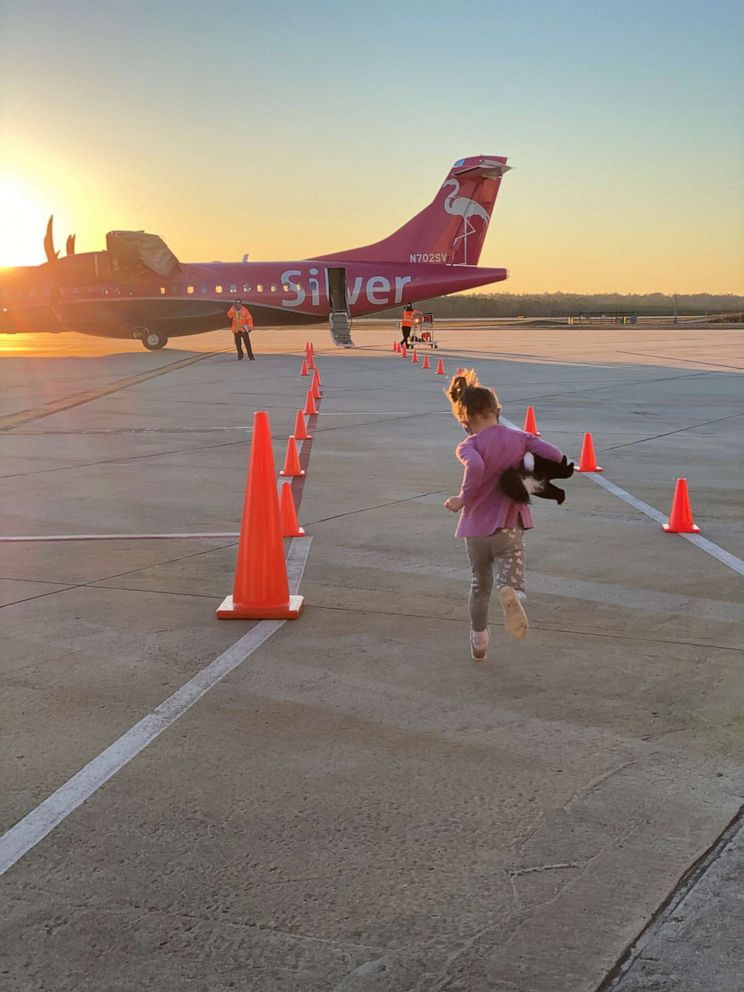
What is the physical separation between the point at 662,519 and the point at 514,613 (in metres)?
4.05

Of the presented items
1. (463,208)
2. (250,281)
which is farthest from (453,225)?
(250,281)

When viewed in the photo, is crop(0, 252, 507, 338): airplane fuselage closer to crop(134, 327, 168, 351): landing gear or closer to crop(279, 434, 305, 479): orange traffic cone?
crop(134, 327, 168, 351): landing gear

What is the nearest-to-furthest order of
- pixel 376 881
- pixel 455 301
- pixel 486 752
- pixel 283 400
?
pixel 376 881 → pixel 486 752 → pixel 283 400 → pixel 455 301

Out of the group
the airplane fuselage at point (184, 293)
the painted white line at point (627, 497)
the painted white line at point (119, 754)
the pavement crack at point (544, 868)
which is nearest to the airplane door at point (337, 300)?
the airplane fuselage at point (184, 293)

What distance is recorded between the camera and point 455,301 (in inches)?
5413

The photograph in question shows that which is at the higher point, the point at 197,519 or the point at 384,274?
the point at 384,274

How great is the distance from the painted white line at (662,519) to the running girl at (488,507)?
7.96 ft

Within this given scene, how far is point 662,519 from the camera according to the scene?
30.2 ft

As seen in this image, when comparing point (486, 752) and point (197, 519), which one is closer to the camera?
→ point (486, 752)

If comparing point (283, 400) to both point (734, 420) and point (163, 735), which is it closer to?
point (734, 420)

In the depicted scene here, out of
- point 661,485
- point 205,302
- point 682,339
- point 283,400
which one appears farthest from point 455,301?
point 661,485

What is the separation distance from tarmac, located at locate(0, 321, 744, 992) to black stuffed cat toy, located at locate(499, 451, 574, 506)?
878 mm

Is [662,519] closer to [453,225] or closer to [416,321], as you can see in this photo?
[453,225]

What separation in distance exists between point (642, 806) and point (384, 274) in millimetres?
37906
